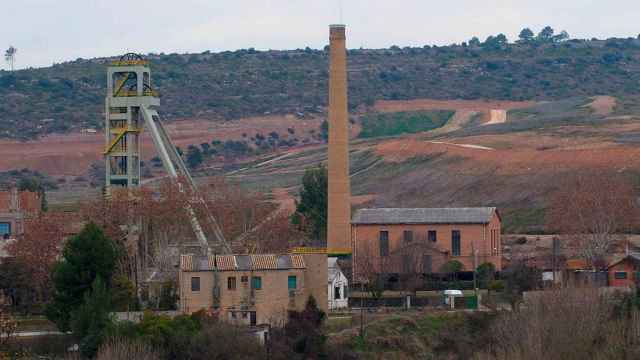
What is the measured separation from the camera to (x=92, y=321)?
5925 cm

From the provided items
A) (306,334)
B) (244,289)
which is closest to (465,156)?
(244,289)

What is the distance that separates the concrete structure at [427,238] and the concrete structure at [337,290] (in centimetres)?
686

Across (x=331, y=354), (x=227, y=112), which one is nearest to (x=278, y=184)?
(x=227, y=112)

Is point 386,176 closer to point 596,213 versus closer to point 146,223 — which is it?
point 596,213

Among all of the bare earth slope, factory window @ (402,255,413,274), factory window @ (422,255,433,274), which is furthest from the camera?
the bare earth slope

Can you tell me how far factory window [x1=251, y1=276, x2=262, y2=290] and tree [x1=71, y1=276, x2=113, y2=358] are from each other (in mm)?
6401

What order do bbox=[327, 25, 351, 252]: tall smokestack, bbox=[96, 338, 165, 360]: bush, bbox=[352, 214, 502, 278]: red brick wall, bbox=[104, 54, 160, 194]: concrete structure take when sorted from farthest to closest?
bbox=[327, 25, 351, 252]: tall smokestack → bbox=[104, 54, 160, 194]: concrete structure → bbox=[352, 214, 502, 278]: red brick wall → bbox=[96, 338, 165, 360]: bush

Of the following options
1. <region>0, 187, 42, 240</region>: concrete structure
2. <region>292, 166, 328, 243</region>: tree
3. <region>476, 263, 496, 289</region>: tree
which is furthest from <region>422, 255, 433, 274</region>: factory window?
<region>0, 187, 42, 240</region>: concrete structure

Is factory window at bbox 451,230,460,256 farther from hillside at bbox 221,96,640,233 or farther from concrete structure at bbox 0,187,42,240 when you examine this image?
concrete structure at bbox 0,187,42,240

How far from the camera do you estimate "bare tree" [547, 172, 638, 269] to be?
8206 cm

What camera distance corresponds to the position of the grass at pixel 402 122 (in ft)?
593

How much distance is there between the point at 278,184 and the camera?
134 m

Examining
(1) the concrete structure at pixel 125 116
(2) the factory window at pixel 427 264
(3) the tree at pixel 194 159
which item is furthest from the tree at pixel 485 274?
(3) the tree at pixel 194 159

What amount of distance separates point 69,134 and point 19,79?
121 ft
